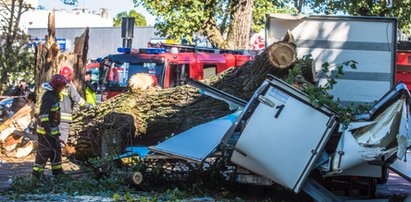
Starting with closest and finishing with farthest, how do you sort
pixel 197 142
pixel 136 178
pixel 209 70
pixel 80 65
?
1. pixel 197 142
2. pixel 136 178
3. pixel 80 65
4. pixel 209 70

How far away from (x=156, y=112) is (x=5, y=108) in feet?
29.4

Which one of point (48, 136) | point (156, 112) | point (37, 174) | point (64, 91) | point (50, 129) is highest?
point (64, 91)

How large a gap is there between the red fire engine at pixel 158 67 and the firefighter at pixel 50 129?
5779 mm

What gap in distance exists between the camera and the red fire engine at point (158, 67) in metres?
16.5

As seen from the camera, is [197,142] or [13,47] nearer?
[197,142]

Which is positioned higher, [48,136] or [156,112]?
[156,112]

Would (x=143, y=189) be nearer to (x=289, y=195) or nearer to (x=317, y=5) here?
(x=289, y=195)

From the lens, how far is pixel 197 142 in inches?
340

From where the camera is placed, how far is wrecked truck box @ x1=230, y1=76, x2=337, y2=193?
7.93 meters

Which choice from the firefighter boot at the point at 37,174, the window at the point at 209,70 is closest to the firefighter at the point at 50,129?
the firefighter boot at the point at 37,174

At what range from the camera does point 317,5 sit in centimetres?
3033

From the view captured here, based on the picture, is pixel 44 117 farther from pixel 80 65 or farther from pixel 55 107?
pixel 80 65

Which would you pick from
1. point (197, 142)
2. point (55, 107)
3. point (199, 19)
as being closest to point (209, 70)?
point (199, 19)

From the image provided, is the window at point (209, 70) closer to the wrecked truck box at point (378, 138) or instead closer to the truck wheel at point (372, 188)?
the truck wheel at point (372, 188)
